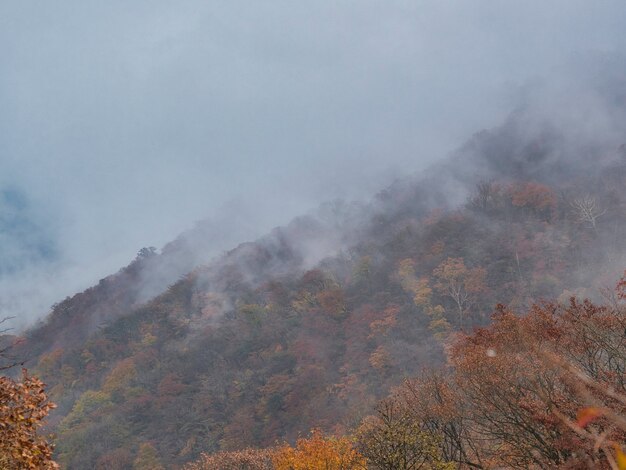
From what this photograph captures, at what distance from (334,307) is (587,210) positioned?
39.4m

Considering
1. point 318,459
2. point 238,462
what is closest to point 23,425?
point 318,459

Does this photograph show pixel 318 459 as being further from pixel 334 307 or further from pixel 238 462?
pixel 334 307

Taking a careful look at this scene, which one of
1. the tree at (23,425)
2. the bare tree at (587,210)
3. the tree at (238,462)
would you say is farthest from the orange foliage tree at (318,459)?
the bare tree at (587,210)

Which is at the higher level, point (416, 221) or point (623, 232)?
point (416, 221)

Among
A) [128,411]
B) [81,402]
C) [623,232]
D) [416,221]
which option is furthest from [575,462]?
Answer: [416,221]

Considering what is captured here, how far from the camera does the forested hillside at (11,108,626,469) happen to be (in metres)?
55.0

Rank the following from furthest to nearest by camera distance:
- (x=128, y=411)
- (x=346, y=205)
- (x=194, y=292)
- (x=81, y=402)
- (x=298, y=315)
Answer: (x=346, y=205) → (x=194, y=292) → (x=298, y=315) → (x=81, y=402) → (x=128, y=411)

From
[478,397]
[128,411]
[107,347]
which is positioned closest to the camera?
[478,397]

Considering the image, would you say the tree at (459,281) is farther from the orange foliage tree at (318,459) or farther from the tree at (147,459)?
the tree at (147,459)

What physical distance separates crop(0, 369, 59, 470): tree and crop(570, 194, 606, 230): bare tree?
220 ft

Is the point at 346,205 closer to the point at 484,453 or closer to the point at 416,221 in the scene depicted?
the point at 416,221

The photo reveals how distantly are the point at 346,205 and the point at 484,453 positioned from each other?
9834 centimetres

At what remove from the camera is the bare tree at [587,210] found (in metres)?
62.5

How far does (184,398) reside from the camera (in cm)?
6662
